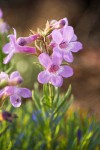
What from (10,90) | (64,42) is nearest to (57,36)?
(64,42)

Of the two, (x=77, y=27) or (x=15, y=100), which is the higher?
(x=15, y=100)

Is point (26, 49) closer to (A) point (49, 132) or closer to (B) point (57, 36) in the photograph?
(B) point (57, 36)

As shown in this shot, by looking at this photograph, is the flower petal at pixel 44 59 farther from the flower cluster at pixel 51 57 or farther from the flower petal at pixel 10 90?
the flower petal at pixel 10 90

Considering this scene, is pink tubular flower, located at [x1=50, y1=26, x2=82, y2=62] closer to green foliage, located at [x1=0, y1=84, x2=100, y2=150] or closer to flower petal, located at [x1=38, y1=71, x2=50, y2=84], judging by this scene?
flower petal, located at [x1=38, y1=71, x2=50, y2=84]

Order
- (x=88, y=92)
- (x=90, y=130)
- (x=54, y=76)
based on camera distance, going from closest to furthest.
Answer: (x=54, y=76), (x=90, y=130), (x=88, y=92)

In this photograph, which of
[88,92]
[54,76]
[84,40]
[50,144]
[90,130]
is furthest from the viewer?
[84,40]

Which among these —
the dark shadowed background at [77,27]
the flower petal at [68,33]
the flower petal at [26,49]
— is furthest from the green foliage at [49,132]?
the dark shadowed background at [77,27]

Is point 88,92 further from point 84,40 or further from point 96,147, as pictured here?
point 96,147

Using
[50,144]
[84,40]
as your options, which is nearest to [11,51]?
[50,144]

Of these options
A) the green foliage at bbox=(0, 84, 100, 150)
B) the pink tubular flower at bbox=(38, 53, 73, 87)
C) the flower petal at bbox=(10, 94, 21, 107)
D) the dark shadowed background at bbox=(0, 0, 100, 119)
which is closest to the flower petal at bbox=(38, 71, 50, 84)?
the pink tubular flower at bbox=(38, 53, 73, 87)
